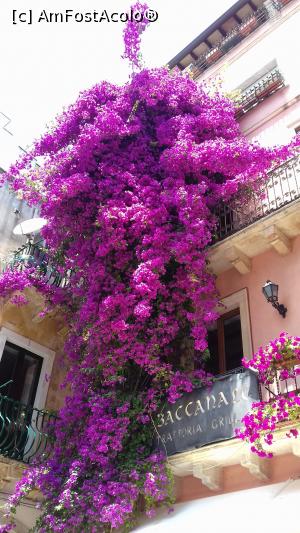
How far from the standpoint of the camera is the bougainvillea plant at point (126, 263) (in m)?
7.72

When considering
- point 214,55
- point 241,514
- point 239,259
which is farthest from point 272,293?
point 214,55

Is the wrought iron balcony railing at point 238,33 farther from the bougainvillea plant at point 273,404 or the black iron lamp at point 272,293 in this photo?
the bougainvillea plant at point 273,404

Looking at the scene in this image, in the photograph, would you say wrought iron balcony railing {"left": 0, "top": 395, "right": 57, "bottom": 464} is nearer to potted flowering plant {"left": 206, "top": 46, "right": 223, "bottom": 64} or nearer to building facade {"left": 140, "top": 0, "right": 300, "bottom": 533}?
building facade {"left": 140, "top": 0, "right": 300, "bottom": 533}

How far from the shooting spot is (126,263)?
902cm

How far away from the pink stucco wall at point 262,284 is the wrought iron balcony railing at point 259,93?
493 centimetres

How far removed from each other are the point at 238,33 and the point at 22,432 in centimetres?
1193

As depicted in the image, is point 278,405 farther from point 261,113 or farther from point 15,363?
point 261,113

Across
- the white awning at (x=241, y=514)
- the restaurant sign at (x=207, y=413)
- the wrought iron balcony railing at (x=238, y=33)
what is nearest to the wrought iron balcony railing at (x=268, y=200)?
the restaurant sign at (x=207, y=413)

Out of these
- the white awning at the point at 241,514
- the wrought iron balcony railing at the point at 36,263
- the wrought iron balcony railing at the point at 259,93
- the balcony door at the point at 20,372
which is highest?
the wrought iron balcony railing at the point at 259,93

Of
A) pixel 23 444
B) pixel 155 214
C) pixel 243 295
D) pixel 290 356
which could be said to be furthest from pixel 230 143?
pixel 23 444

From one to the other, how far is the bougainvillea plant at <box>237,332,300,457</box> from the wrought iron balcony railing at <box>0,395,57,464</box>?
13.4 ft

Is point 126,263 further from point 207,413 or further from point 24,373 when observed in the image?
point 24,373

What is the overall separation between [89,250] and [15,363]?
3118mm

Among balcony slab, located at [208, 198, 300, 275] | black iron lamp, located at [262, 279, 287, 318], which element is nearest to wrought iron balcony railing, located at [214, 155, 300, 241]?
balcony slab, located at [208, 198, 300, 275]
